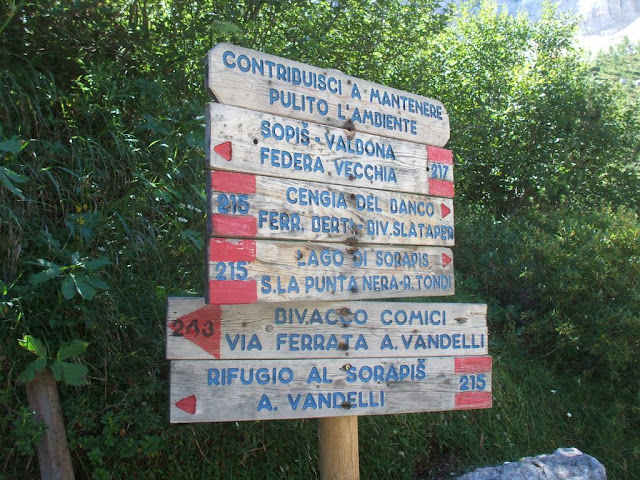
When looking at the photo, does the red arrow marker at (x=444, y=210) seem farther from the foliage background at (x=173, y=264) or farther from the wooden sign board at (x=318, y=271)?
the foliage background at (x=173, y=264)

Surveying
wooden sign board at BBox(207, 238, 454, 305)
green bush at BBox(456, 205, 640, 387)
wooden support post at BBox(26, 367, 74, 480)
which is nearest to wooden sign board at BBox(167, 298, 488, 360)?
wooden sign board at BBox(207, 238, 454, 305)

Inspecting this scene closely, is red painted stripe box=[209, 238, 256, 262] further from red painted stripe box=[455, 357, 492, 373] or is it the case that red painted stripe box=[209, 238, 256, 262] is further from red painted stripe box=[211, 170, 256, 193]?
red painted stripe box=[455, 357, 492, 373]

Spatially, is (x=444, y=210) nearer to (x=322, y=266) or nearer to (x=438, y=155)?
(x=438, y=155)

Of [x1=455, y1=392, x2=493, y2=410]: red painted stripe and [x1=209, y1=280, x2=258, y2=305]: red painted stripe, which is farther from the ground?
[x1=209, y1=280, x2=258, y2=305]: red painted stripe

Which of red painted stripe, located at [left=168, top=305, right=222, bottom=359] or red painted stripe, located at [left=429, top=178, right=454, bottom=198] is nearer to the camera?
red painted stripe, located at [left=168, top=305, right=222, bottom=359]

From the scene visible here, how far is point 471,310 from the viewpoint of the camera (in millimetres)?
3215

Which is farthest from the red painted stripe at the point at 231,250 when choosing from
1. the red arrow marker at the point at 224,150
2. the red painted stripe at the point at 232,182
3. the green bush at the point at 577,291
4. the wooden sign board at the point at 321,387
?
the green bush at the point at 577,291

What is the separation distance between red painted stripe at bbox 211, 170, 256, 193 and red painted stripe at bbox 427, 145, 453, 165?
1.10 m

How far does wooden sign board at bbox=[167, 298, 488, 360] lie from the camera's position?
2650 mm

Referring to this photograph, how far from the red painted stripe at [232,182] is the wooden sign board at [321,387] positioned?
74 centimetres

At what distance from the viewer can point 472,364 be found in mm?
3172

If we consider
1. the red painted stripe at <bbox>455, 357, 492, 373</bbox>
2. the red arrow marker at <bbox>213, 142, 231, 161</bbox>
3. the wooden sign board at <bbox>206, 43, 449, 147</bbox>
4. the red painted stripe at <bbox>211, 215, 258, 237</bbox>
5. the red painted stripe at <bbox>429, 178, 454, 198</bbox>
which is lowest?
the red painted stripe at <bbox>455, 357, 492, 373</bbox>

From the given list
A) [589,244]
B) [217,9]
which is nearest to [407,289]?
[589,244]

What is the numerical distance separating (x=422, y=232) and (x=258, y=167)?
0.98 metres
